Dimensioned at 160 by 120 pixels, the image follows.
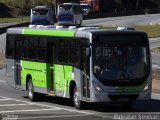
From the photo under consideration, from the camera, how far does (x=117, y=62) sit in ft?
69.2

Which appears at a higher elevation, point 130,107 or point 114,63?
point 114,63

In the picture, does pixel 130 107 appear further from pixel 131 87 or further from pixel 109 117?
pixel 109 117

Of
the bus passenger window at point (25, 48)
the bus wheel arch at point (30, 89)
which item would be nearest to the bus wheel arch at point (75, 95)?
the bus wheel arch at point (30, 89)

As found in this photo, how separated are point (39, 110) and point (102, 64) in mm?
2627

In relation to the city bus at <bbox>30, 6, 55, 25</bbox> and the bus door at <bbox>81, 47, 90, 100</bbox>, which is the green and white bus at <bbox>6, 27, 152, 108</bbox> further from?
the city bus at <bbox>30, 6, 55, 25</bbox>

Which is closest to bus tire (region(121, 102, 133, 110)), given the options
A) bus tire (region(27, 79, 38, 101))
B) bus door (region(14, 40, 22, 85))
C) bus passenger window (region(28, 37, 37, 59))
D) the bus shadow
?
the bus shadow

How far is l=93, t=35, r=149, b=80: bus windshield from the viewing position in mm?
20984

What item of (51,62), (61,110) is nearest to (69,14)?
(51,62)

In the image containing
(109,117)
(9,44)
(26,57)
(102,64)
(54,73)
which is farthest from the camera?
(9,44)

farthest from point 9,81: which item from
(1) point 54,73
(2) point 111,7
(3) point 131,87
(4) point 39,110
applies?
(2) point 111,7

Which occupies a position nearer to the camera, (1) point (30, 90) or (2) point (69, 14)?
(1) point (30, 90)

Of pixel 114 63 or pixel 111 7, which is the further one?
pixel 111 7

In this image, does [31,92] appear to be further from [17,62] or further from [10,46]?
[10,46]

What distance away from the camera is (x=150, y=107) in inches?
878
